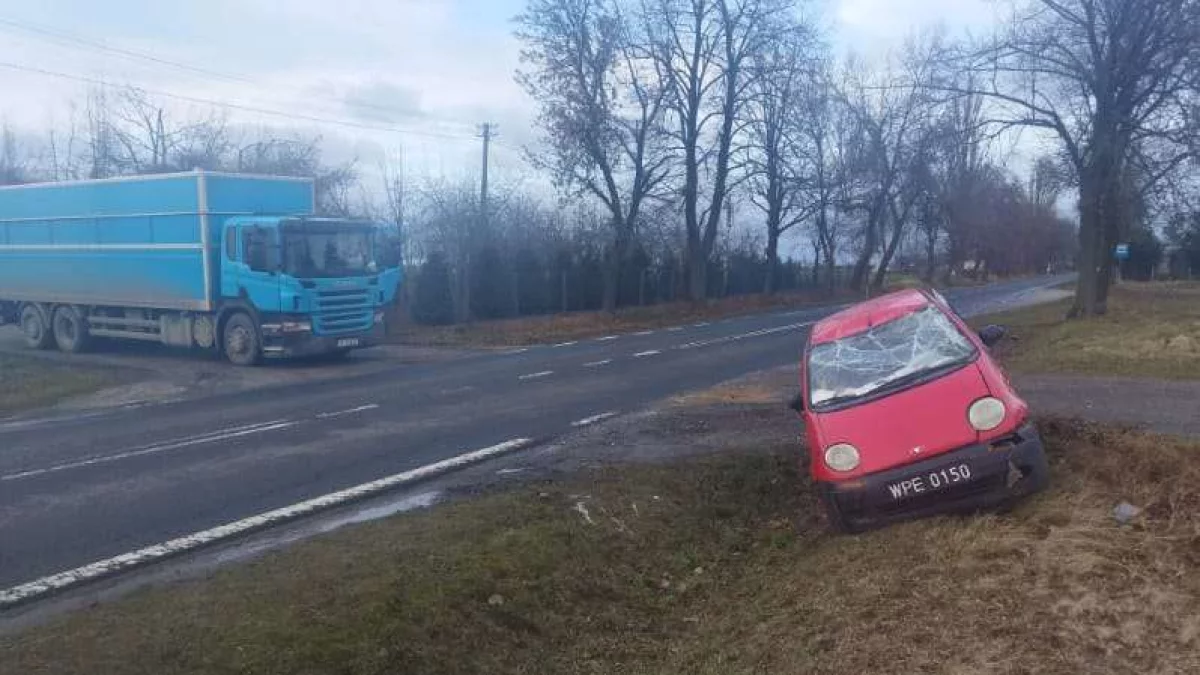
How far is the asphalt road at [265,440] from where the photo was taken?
823 centimetres

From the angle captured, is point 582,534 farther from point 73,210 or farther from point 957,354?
point 73,210

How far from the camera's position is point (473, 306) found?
36.2 metres

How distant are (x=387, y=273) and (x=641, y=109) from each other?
1509 centimetres

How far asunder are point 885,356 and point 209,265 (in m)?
16.6

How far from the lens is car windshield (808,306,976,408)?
7.82 meters

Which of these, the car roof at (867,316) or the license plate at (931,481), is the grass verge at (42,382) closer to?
the car roof at (867,316)

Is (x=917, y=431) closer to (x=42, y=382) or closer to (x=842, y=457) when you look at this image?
(x=842, y=457)

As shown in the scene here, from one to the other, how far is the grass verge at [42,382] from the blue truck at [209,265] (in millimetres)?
2150

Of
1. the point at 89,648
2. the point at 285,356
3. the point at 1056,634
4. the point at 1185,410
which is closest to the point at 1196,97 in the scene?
the point at 1185,410

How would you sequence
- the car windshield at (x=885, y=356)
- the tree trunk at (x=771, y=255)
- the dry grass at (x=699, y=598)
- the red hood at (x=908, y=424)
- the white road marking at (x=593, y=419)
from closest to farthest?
the dry grass at (x=699, y=598) < the red hood at (x=908, y=424) < the car windshield at (x=885, y=356) < the white road marking at (x=593, y=419) < the tree trunk at (x=771, y=255)

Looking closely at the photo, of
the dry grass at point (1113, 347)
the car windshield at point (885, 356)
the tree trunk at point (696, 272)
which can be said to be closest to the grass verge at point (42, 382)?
the car windshield at point (885, 356)

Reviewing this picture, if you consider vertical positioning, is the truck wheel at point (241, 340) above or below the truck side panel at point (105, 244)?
below

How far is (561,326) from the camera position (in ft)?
110

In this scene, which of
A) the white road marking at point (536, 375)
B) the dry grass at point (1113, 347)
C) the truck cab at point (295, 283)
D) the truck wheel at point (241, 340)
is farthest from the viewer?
the truck wheel at point (241, 340)
